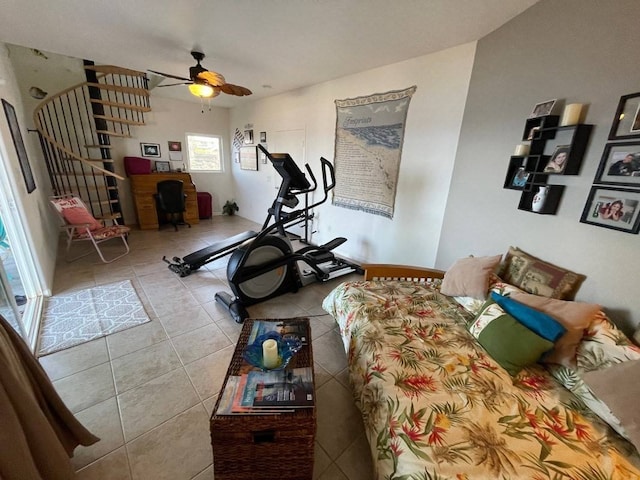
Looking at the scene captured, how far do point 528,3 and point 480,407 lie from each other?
2.49 meters

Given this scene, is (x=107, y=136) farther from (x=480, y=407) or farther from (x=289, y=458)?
(x=480, y=407)

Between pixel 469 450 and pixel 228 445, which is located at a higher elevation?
pixel 469 450

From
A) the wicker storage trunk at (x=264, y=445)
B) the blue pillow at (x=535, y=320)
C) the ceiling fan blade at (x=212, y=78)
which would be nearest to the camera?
the wicker storage trunk at (x=264, y=445)

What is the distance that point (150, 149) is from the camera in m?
5.21

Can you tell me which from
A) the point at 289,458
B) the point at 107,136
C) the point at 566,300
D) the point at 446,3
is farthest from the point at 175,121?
the point at 566,300

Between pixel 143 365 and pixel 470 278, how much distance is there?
93.5 inches

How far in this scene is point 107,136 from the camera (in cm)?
450

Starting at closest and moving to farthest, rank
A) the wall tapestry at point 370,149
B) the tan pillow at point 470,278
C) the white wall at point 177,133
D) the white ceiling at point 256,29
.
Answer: the tan pillow at point 470,278 → the white ceiling at point 256,29 → the wall tapestry at point 370,149 → the white wall at point 177,133

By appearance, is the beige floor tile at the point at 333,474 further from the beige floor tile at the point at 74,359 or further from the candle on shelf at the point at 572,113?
the candle on shelf at the point at 572,113

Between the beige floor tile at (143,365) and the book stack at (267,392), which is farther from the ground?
the book stack at (267,392)

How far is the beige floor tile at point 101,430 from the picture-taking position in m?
1.26

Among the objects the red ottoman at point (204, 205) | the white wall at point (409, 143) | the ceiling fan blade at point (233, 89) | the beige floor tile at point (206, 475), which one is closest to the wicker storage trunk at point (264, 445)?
the beige floor tile at point (206, 475)

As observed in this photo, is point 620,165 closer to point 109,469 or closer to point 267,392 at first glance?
point 267,392

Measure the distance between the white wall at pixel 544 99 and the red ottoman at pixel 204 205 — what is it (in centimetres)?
503
